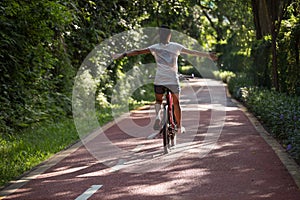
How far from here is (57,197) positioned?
6.61 m

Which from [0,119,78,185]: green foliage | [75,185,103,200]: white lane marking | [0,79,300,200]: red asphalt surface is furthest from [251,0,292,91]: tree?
[75,185,103,200]: white lane marking

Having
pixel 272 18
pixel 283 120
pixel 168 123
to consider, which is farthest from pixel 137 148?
pixel 272 18

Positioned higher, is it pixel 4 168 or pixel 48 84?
pixel 48 84

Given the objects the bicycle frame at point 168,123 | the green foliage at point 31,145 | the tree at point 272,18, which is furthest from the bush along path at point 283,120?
the green foliage at point 31,145

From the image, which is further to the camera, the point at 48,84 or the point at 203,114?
the point at 203,114

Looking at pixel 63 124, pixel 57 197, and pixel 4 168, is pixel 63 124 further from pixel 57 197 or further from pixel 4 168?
pixel 57 197

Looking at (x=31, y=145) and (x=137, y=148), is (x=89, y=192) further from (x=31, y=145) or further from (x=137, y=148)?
(x=31, y=145)

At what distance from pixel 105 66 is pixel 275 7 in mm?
7236

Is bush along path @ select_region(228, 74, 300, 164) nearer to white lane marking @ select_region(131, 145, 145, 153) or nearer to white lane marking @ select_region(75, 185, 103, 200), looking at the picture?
white lane marking @ select_region(131, 145, 145, 153)

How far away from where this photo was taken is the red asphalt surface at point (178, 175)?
6.61 meters

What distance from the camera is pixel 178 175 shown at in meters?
7.70

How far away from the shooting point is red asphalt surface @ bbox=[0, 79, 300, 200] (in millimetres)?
6609

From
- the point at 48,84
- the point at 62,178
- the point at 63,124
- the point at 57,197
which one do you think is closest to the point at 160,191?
the point at 57,197

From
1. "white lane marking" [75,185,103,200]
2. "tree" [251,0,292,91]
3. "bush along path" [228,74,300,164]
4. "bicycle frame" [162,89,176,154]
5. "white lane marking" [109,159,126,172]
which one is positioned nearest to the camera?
"white lane marking" [75,185,103,200]
